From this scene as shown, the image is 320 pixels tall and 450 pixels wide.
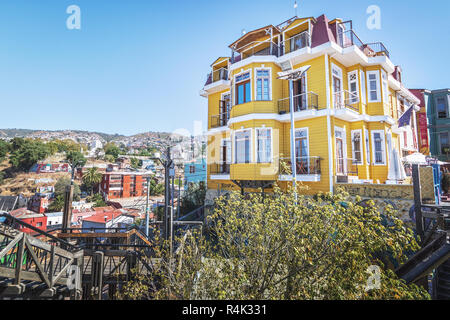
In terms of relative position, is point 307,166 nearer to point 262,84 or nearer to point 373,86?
point 262,84

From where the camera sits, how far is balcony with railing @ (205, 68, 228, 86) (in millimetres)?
17572

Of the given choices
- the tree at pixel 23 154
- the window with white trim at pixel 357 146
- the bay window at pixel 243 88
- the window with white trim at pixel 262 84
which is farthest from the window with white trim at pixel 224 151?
the tree at pixel 23 154

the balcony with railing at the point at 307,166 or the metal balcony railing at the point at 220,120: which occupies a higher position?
the metal balcony railing at the point at 220,120

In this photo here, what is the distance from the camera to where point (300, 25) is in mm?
12898

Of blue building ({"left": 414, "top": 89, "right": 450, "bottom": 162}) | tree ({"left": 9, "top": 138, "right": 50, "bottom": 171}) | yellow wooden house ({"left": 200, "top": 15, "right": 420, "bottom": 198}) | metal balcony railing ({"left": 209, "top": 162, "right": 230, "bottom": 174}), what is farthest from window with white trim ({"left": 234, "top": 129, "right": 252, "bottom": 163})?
tree ({"left": 9, "top": 138, "right": 50, "bottom": 171})

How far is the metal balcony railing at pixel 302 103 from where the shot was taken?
12.4 metres

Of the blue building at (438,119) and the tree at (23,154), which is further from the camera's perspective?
the tree at (23,154)

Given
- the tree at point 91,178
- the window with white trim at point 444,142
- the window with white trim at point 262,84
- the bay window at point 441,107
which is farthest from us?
the tree at point 91,178

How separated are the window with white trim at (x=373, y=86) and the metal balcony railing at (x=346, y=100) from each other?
1115 mm

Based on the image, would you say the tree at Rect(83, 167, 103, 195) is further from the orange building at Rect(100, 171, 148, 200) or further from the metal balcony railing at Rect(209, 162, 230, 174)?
the metal balcony railing at Rect(209, 162, 230, 174)

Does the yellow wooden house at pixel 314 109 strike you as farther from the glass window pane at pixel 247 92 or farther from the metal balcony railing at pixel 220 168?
the metal balcony railing at pixel 220 168

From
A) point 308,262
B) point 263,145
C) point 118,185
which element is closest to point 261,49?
point 263,145
